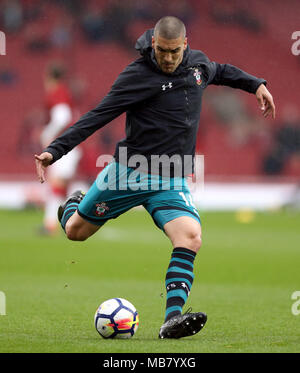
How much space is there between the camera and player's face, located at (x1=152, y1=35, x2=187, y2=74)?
5.25 metres

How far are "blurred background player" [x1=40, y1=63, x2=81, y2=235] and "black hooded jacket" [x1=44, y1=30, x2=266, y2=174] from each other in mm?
6825

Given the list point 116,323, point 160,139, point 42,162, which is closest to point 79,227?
point 42,162

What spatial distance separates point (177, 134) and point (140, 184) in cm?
43

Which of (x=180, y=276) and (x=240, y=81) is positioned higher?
(x=240, y=81)

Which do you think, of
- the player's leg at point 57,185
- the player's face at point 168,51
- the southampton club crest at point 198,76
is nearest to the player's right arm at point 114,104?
the player's face at point 168,51

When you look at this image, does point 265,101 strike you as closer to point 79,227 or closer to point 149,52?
point 149,52

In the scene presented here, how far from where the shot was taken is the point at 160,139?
5.59m

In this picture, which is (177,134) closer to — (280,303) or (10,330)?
(10,330)

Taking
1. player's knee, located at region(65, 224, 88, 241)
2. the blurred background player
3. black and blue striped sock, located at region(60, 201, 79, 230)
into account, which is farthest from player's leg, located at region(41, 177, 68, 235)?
player's knee, located at region(65, 224, 88, 241)

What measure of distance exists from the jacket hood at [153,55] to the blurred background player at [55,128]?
6903mm

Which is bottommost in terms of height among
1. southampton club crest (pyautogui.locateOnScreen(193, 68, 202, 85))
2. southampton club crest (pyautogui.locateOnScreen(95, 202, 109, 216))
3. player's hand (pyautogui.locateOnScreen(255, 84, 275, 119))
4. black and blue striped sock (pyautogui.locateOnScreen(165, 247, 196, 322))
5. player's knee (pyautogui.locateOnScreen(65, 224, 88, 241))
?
black and blue striped sock (pyautogui.locateOnScreen(165, 247, 196, 322))

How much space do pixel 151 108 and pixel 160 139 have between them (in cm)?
22

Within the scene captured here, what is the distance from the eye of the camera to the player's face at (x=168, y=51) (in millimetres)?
5250

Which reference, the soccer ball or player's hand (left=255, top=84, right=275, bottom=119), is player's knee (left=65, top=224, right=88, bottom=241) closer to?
the soccer ball
